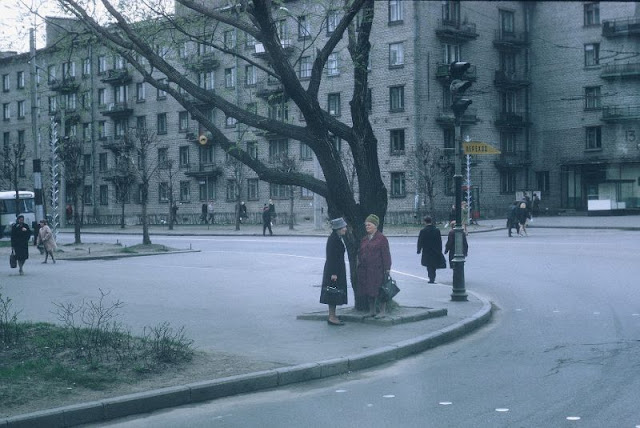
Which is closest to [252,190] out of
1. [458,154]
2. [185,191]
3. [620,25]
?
[185,191]

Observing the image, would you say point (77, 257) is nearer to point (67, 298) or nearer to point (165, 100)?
point (67, 298)

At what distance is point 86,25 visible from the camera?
1280cm


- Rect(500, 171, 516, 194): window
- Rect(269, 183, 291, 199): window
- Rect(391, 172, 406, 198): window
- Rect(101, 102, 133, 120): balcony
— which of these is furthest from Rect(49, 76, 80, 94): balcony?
Rect(101, 102, 133, 120): balcony

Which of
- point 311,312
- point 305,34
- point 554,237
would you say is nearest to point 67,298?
point 311,312

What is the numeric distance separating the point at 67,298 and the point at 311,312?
5784 mm

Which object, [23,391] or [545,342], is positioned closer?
[23,391]

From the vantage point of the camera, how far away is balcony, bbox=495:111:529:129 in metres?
59.1

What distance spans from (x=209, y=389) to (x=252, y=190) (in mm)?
57389

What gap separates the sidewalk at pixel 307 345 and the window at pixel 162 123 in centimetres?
5256

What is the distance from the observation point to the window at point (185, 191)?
69.2m

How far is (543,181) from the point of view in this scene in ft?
207

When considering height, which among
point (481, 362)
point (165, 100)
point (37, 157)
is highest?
point (165, 100)

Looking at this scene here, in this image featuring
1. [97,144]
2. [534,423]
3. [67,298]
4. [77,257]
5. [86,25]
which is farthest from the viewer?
[97,144]

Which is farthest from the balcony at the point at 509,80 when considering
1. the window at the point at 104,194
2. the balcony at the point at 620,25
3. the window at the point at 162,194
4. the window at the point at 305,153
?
the balcony at the point at 620,25
